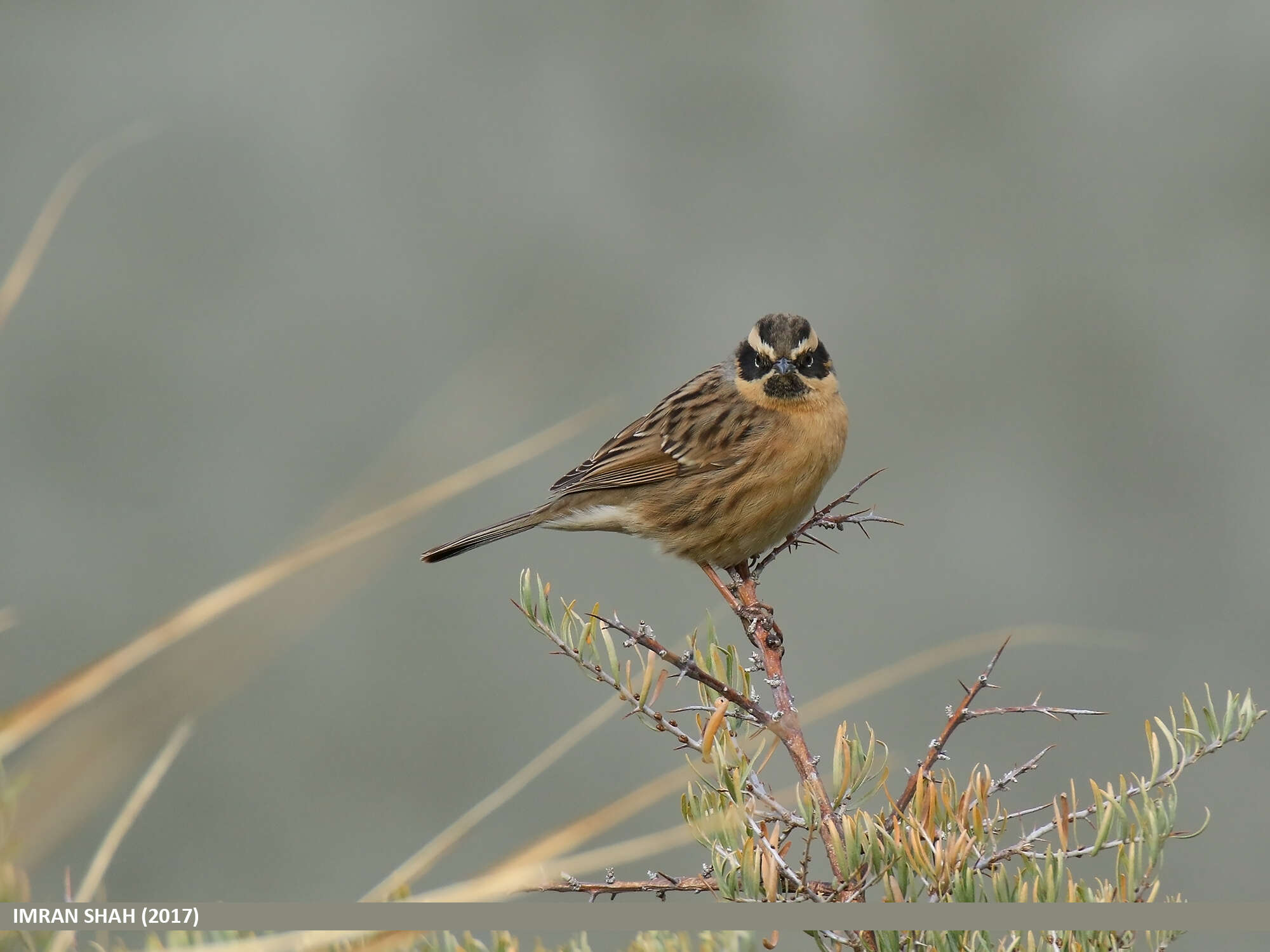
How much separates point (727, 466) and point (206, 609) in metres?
1.98

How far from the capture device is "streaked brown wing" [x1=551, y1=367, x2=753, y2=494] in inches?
132

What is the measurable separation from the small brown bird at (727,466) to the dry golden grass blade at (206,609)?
1500 mm

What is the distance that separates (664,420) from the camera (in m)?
3.54

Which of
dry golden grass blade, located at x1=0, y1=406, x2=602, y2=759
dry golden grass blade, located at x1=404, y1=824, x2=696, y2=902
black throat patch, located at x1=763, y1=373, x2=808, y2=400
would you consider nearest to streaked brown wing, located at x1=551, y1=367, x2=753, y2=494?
black throat patch, located at x1=763, y1=373, x2=808, y2=400

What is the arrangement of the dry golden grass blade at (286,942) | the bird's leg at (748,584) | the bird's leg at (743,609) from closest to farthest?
the dry golden grass blade at (286,942) < the bird's leg at (743,609) < the bird's leg at (748,584)

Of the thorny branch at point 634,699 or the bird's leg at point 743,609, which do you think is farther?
the bird's leg at point 743,609

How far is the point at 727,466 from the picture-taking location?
3.29 m

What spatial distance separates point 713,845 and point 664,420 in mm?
2259

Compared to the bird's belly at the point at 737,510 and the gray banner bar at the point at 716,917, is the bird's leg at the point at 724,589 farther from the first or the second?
the gray banner bar at the point at 716,917

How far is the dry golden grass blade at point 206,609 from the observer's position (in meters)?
1.33

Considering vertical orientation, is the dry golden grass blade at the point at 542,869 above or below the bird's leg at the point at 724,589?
below

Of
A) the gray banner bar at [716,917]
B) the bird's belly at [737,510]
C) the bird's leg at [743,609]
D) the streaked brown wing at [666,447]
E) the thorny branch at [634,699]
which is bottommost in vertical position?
the gray banner bar at [716,917]

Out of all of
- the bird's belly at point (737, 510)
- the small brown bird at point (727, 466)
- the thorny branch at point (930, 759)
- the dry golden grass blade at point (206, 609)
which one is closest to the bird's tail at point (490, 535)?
the small brown bird at point (727, 466)

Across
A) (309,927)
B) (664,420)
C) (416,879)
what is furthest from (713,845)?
(664,420)
